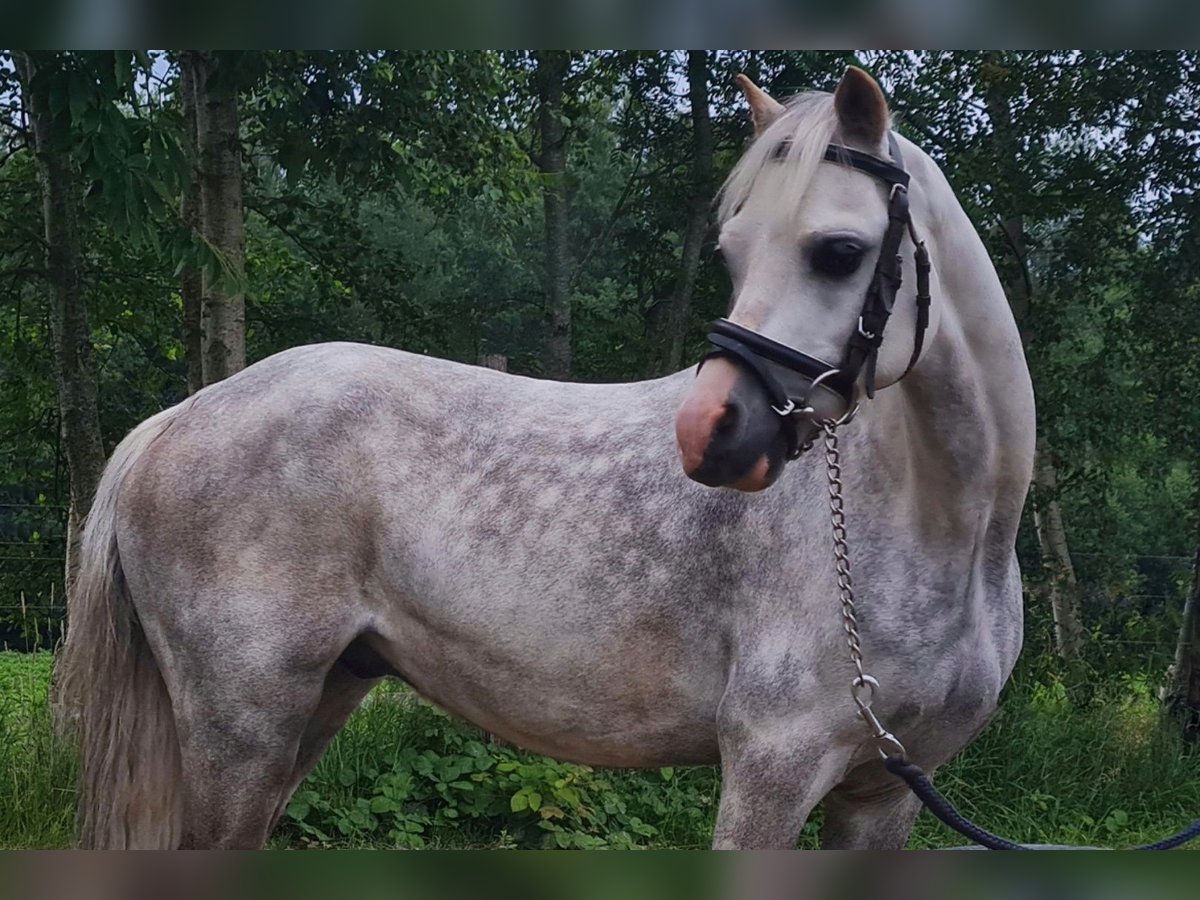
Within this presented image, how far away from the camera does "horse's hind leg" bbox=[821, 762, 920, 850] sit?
2547 millimetres

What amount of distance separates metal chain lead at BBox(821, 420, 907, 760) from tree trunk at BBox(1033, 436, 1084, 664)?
4.35 m

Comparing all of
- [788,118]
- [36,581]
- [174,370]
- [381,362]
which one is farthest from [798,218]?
[174,370]

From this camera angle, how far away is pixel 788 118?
2.15 meters

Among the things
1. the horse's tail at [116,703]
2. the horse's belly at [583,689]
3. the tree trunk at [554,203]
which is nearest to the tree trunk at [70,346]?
the tree trunk at [554,203]

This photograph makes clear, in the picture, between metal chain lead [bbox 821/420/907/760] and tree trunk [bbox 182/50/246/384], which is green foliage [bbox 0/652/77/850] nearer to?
tree trunk [bbox 182/50/246/384]

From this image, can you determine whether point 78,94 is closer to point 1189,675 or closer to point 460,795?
point 460,795

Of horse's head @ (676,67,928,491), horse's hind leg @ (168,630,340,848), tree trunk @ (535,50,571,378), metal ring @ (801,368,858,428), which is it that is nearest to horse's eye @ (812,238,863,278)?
horse's head @ (676,67,928,491)

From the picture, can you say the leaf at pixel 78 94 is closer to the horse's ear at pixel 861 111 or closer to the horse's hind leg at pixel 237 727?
the horse's hind leg at pixel 237 727

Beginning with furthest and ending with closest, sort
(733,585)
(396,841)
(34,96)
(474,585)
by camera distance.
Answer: (396,841) → (34,96) → (474,585) → (733,585)

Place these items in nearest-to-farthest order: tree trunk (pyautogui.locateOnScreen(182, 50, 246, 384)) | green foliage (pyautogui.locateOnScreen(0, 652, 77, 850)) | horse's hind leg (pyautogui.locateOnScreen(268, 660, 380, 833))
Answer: horse's hind leg (pyautogui.locateOnScreen(268, 660, 380, 833)), green foliage (pyautogui.locateOnScreen(0, 652, 77, 850)), tree trunk (pyautogui.locateOnScreen(182, 50, 246, 384))

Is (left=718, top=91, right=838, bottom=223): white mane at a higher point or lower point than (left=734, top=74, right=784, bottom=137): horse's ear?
lower

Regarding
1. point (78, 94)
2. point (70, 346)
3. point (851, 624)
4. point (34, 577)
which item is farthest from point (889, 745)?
point (34, 577)
